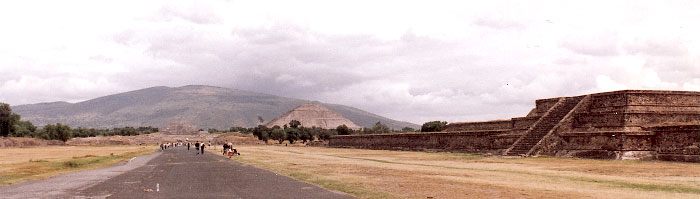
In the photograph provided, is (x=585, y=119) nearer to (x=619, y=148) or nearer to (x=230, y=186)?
(x=619, y=148)

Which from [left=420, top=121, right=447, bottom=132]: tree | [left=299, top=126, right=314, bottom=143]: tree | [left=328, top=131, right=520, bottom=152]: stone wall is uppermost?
[left=420, top=121, right=447, bottom=132]: tree

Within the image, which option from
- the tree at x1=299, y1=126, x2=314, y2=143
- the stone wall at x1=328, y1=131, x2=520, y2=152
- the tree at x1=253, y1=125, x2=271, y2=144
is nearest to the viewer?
the stone wall at x1=328, y1=131, x2=520, y2=152

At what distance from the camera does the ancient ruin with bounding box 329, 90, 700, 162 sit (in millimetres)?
30688

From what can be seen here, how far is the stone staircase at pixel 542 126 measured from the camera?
3794 cm

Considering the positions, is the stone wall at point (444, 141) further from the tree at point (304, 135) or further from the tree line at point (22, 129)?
the tree line at point (22, 129)

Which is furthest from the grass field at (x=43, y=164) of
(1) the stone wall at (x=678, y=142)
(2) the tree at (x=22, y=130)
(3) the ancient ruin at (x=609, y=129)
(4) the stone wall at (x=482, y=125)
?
(2) the tree at (x=22, y=130)

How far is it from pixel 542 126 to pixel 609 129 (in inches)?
222

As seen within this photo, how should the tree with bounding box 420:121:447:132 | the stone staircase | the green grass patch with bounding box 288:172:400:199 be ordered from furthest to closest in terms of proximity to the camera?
the tree with bounding box 420:121:447:132, the stone staircase, the green grass patch with bounding box 288:172:400:199

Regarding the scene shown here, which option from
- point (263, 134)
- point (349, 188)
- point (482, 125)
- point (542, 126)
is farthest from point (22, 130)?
point (349, 188)

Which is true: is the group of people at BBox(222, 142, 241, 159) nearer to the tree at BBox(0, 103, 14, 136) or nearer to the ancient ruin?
the ancient ruin

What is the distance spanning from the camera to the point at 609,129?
116 ft

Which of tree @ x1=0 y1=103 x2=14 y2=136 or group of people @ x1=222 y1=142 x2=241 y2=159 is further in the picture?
tree @ x1=0 y1=103 x2=14 y2=136

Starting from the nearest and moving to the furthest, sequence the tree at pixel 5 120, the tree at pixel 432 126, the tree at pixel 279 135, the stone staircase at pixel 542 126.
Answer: the stone staircase at pixel 542 126 → the tree at pixel 432 126 → the tree at pixel 5 120 → the tree at pixel 279 135

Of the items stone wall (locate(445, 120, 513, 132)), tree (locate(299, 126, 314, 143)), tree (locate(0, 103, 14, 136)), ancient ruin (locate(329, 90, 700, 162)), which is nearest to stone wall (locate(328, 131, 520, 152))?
ancient ruin (locate(329, 90, 700, 162))
